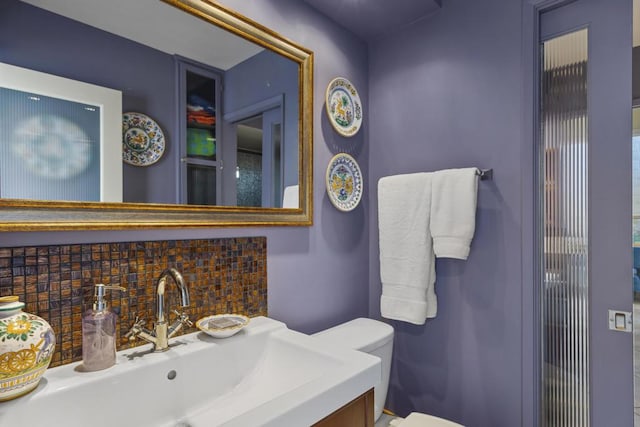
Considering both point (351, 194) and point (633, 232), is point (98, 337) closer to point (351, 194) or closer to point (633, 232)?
point (351, 194)

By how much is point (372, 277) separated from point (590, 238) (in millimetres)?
998

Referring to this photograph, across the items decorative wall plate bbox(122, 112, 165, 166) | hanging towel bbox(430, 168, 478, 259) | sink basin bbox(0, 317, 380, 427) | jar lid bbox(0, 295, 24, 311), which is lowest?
sink basin bbox(0, 317, 380, 427)

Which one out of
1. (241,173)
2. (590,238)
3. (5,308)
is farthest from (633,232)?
(5,308)

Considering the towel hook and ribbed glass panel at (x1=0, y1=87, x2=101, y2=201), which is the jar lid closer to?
ribbed glass panel at (x1=0, y1=87, x2=101, y2=201)

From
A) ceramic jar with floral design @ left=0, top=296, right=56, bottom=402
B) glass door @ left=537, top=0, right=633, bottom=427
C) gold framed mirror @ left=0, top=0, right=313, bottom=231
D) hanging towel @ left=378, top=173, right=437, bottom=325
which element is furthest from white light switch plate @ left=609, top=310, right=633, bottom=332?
ceramic jar with floral design @ left=0, top=296, right=56, bottom=402

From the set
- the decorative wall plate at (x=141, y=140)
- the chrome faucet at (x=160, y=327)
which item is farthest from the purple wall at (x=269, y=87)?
the chrome faucet at (x=160, y=327)

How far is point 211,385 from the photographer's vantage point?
105 cm

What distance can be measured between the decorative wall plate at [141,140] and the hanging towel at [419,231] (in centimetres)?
105

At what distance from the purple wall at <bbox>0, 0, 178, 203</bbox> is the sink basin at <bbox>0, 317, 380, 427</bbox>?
481mm

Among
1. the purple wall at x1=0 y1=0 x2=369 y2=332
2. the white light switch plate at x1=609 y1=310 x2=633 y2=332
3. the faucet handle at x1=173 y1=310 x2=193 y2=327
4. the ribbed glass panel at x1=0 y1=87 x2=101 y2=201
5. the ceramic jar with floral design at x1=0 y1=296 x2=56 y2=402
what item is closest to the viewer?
the ceramic jar with floral design at x1=0 y1=296 x2=56 y2=402

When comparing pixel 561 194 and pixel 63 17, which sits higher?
pixel 63 17

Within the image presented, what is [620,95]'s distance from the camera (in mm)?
1244

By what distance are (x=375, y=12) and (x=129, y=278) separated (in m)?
A: 1.59

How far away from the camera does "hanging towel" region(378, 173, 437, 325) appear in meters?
1.57
